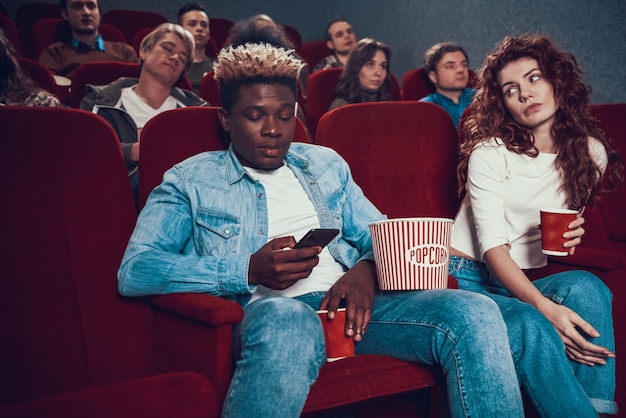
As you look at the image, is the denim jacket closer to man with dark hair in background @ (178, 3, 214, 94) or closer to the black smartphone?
the black smartphone

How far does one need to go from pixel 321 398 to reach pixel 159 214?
443 millimetres

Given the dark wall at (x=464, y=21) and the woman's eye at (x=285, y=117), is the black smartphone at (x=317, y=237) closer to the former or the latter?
the woman's eye at (x=285, y=117)

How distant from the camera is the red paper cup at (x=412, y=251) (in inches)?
44.1

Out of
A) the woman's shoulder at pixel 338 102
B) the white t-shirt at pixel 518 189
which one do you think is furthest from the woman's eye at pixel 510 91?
the woman's shoulder at pixel 338 102

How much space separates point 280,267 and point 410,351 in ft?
0.88

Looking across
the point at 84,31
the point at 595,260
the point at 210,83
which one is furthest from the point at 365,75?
the point at 595,260

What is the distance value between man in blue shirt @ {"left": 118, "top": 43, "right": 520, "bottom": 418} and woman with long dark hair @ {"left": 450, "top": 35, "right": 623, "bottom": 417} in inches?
8.6

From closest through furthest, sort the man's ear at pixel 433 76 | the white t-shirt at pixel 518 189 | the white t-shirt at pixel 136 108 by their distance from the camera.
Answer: the white t-shirt at pixel 518 189 → the white t-shirt at pixel 136 108 → the man's ear at pixel 433 76

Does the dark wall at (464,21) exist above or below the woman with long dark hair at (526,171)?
above

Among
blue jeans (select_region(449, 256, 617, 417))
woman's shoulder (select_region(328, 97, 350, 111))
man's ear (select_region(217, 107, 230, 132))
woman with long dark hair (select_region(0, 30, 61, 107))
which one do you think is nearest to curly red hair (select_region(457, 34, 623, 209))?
blue jeans (select_region(449, 256, 617, 417))

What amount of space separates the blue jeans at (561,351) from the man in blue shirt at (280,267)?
0.10m

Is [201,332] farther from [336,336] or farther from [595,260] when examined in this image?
[595,260]

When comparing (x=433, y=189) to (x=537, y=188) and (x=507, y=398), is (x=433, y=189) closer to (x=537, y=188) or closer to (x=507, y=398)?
(x=537, y=188)

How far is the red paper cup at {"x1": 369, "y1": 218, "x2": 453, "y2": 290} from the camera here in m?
1.12
